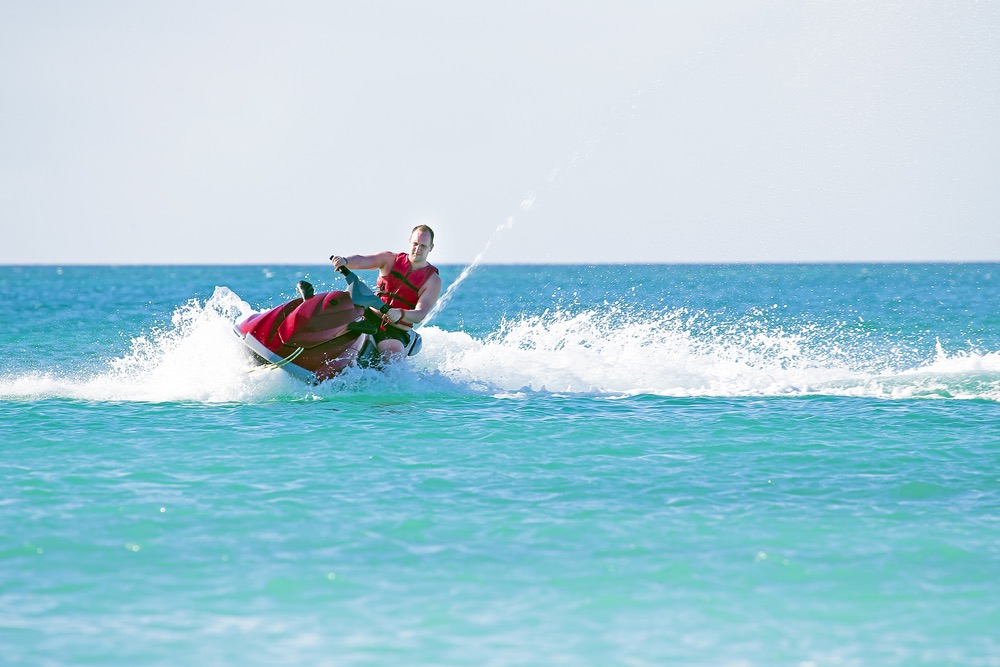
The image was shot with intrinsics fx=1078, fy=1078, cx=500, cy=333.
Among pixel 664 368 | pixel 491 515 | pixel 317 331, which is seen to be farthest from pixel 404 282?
pixel 491 515

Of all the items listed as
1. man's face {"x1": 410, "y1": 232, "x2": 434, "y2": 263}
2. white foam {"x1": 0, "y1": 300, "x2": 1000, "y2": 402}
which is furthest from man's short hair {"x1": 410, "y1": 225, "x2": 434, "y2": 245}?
white foam {"x1": 0, "y1": 300, "x2": 1000, "y2": 402}

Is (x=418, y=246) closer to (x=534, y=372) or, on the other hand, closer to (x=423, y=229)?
(x=423, y=229)

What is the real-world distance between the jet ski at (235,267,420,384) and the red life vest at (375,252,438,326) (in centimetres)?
17

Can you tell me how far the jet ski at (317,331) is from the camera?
10391 mm

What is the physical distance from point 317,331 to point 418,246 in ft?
4.32

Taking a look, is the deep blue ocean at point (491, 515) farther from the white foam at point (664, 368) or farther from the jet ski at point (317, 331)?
the jet ski at point (317, 331)

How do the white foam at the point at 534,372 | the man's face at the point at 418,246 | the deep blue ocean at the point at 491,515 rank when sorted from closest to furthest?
the deep blue ocean at the point at 491,515, the man's face at the point at 418,246, the white foam at the point at 534,372

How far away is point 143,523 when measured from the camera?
601 centimetres

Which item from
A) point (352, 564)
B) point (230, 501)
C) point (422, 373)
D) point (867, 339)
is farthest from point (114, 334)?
point (352, 564)

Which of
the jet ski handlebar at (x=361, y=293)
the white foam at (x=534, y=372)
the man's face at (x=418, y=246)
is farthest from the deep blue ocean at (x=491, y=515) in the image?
the man's face at (x=418, y=246)

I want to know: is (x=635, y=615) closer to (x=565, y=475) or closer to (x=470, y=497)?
(x=470, y=497)

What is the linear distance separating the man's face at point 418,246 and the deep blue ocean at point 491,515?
1.37 m

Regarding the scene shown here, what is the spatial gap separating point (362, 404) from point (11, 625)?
6.02 meters

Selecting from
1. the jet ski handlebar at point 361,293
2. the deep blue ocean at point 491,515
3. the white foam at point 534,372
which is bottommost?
the deep blue ocean at point 491,515
